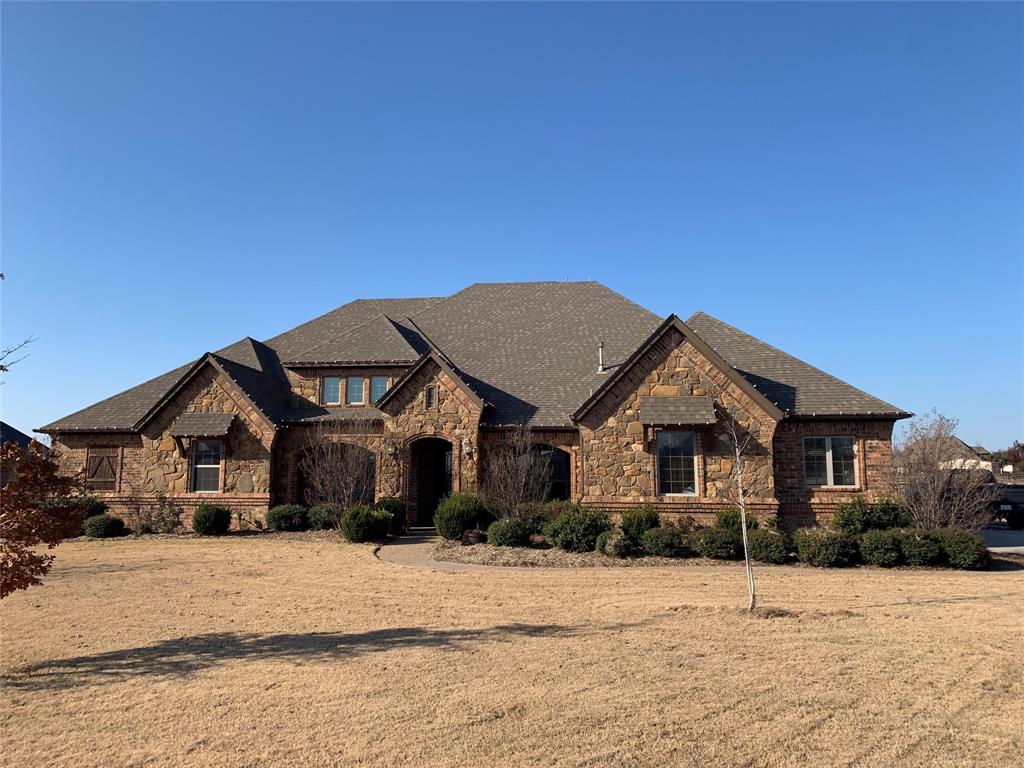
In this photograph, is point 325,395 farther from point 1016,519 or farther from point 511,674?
point 1016,519

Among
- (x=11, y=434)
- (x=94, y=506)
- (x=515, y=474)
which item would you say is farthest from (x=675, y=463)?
(x=11, y=434)

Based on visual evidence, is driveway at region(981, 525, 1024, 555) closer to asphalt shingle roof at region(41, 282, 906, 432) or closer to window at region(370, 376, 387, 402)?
asphalt shingle roof at region(41, 282, 906, 432)

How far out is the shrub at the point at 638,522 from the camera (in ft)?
59.2

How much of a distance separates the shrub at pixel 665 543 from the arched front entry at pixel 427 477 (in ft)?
31.5

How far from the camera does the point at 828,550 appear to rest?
15961 mm

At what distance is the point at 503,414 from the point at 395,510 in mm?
5362

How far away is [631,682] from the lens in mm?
7355

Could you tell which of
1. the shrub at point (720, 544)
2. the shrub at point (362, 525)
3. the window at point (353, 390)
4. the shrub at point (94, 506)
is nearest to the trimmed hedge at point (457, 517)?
the shrub at point (362, 525)

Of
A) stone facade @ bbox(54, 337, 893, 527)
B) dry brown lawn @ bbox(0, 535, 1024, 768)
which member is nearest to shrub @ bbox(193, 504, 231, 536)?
stone facade @ bbox(54, 337, 893, 527)

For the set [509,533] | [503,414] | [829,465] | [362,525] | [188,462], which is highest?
[503,414]

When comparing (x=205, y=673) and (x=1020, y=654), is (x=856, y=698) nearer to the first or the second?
(x=1020, y=654)

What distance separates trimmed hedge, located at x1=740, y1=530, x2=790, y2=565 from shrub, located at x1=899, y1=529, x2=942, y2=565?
273cm

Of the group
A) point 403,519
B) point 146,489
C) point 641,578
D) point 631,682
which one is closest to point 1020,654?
point 631,682

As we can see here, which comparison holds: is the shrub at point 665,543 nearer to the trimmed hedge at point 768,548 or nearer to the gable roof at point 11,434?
the trimmed hedge at point 768,548
